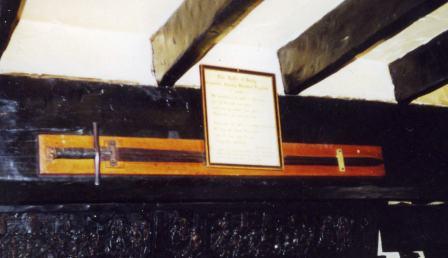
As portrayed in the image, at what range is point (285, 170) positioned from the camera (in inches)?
108

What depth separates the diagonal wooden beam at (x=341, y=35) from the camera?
2297mm

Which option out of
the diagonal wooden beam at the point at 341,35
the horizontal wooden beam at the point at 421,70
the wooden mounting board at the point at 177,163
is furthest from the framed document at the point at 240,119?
the horizontal wooden beam at the point at 421,70

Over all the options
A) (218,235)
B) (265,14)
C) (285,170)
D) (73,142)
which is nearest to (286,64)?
(265,14)

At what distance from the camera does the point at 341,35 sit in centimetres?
260

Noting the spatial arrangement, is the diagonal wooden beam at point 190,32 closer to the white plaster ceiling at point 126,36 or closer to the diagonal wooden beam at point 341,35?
the white plaster ceiling at point 126,36

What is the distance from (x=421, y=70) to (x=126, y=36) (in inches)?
69.8

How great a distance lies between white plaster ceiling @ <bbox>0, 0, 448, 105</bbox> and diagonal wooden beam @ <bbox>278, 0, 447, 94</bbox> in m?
0.07

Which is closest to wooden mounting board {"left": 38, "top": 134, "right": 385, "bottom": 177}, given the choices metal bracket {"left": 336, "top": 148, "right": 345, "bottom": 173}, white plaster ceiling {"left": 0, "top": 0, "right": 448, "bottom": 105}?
metal bracket {"left": 336, "top": 148, "right": 345, "bottom": 173}

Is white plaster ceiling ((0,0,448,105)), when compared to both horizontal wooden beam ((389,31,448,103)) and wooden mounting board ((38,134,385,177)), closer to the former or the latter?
horizontal wooden beam ((389,31,448,103))

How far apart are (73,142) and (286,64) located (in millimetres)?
1319

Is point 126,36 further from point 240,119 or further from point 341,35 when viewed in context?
point 341,35

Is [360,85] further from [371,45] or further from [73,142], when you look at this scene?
[73,142]

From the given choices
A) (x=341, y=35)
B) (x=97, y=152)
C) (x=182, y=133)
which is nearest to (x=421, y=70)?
(x=341, y=35)

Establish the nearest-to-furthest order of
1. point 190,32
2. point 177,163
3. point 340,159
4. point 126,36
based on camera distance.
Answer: point 190,32 → point 177,163 → point 126,36 → point 340,159
